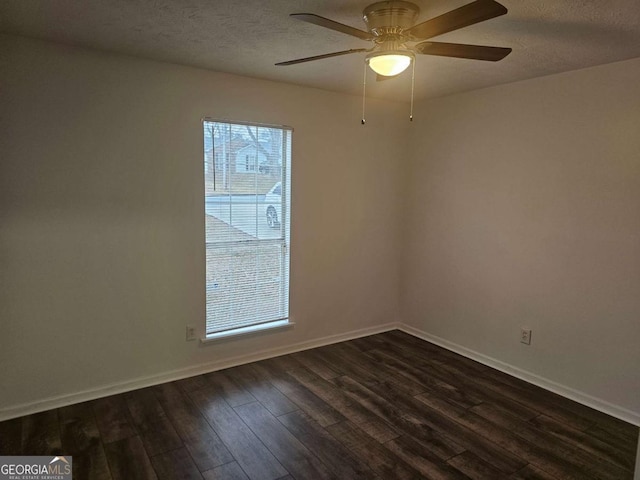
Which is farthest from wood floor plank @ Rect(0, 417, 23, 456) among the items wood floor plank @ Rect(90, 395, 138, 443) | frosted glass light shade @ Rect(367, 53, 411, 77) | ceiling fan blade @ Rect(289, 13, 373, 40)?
frosted glass light shade @ Rect(367, 53, 411, 77)

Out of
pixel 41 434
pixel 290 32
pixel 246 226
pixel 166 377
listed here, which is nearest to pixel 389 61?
pixel 290 32

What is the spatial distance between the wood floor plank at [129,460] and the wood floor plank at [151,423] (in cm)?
5

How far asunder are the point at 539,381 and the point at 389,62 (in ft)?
8.89

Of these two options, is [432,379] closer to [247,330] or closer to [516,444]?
[516,444]

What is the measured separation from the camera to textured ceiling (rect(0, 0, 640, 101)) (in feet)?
6.49

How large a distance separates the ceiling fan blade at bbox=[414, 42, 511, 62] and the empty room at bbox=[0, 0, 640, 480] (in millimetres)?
20

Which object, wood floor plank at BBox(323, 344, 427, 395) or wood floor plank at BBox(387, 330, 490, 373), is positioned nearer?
wood floor plank at BBox(323, 344, 427, 395)

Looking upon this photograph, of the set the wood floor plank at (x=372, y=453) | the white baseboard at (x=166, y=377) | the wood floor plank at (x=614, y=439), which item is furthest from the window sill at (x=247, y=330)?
the wood floor plank at (x=614, y=439)

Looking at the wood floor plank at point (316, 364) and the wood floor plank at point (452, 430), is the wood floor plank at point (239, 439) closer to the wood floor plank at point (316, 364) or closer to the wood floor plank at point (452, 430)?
the wood floor plank at point (316, 364)

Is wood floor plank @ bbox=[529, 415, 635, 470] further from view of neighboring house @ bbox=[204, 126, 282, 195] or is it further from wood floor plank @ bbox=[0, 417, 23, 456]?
wood floor plank @ bbox=[0, 417, 23, 456]

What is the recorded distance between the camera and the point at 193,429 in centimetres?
260

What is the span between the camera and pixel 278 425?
268cm

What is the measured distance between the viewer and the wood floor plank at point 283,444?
7.41 feet

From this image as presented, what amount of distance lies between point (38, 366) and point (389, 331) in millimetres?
3086
